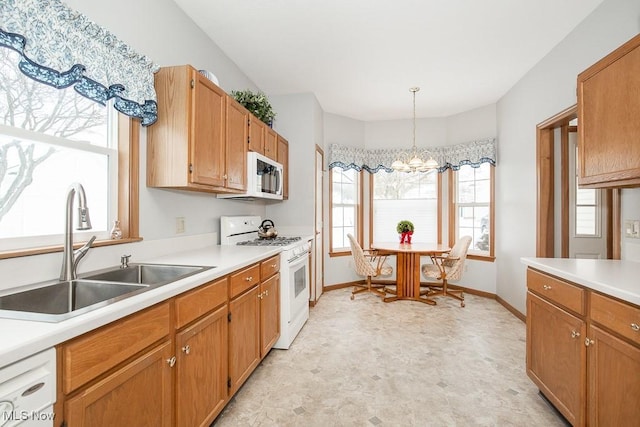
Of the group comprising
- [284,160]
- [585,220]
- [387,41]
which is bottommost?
[585,220]

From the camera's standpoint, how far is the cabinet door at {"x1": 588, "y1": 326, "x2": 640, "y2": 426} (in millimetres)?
Result: 1240

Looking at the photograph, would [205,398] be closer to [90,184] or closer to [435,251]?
[90,184]

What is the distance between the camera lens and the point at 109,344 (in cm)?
99

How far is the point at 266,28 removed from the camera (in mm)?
2541

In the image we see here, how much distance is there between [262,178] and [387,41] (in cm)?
167

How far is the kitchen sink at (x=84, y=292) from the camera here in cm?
108

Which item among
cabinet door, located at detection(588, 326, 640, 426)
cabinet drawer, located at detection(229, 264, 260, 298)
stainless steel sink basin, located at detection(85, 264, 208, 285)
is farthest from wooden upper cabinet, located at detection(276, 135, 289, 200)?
cabinet door, located at detection(588, 326, 640, 426)

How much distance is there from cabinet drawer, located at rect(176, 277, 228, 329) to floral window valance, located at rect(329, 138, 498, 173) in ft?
10.5

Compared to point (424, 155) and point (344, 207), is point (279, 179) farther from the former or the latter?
point (424, 155)

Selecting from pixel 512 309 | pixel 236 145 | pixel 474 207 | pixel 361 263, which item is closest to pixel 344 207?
pixel 361 263

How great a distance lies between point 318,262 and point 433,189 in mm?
2251

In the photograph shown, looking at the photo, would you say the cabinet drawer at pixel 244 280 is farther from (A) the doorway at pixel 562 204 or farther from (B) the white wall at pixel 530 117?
(A) the doorway at pixel 562 204

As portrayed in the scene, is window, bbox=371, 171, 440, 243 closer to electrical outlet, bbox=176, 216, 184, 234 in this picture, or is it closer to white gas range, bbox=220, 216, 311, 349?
white gas range, bbox=220, 216, 311, 349

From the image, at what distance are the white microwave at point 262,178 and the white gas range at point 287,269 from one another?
1.01 feet
